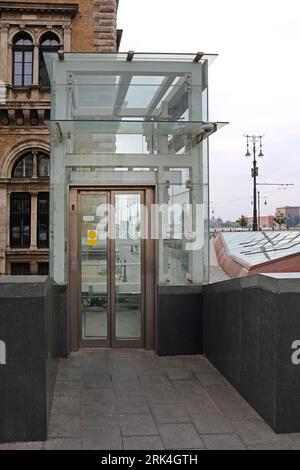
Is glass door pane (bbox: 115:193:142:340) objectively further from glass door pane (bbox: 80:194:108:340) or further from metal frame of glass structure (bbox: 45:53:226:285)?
metal frame of glass structure (bbox: 45:53:226:285)

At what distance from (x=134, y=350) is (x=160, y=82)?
3.90 m

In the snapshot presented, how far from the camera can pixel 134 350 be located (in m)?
7.15

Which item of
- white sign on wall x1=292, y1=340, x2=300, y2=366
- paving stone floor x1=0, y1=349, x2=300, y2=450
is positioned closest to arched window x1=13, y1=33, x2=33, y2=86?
paving stone floor x1=0, y1=349, x2=300, y2=450

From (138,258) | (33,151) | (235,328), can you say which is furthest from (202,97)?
(33,151)

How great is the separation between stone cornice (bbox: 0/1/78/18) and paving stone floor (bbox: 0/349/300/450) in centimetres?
2396

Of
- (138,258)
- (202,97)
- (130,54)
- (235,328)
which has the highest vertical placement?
(130,54)

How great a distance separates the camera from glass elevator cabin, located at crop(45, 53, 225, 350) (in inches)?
280

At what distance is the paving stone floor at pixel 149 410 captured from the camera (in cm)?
398

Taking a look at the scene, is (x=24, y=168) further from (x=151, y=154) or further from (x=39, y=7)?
(x=151, y=154)

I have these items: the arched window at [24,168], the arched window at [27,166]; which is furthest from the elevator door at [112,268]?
the arched window at [24,168]

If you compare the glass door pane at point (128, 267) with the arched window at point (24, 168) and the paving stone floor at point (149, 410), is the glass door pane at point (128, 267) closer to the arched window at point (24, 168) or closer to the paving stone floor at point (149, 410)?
the paving stone floor at point (149, 410)

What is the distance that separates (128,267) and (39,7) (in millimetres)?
23268
